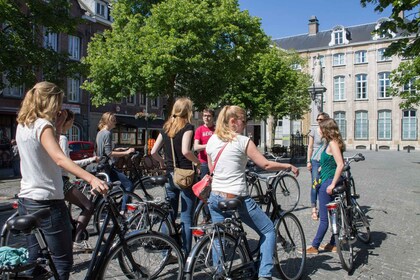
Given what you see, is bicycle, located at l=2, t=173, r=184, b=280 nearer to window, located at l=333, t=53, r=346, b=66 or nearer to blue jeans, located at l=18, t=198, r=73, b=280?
blue jeans, located at l=18, t=198, r=73, b=280

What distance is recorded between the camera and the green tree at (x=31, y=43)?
13.0m

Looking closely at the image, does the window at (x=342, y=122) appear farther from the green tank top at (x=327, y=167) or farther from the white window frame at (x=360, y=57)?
the green tank top at (x=327, y=167)

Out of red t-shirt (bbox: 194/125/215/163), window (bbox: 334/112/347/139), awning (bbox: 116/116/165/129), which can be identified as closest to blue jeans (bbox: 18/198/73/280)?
red t-shirt (bbox: 194/125/215/163)

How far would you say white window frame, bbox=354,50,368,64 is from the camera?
179 feet

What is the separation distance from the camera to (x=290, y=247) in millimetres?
4445

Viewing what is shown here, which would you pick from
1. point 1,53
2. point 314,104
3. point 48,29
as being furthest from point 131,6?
point 314,104

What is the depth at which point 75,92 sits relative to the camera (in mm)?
29406

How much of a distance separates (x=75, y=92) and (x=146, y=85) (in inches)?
537

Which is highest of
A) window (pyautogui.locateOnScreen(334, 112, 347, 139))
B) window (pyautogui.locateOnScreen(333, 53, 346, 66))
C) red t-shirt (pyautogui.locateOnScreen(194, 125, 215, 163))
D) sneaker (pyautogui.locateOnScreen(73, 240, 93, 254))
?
window (pyautogui.locateOnScreen(333, 53, 346, 66))

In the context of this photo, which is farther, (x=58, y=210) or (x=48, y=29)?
(x=48, y=29)

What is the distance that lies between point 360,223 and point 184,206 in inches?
103

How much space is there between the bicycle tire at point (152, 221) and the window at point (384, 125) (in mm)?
53800

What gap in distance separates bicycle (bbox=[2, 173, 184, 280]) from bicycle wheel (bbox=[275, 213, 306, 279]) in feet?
3.70

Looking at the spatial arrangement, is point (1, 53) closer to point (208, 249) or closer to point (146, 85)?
point (146, 85)
